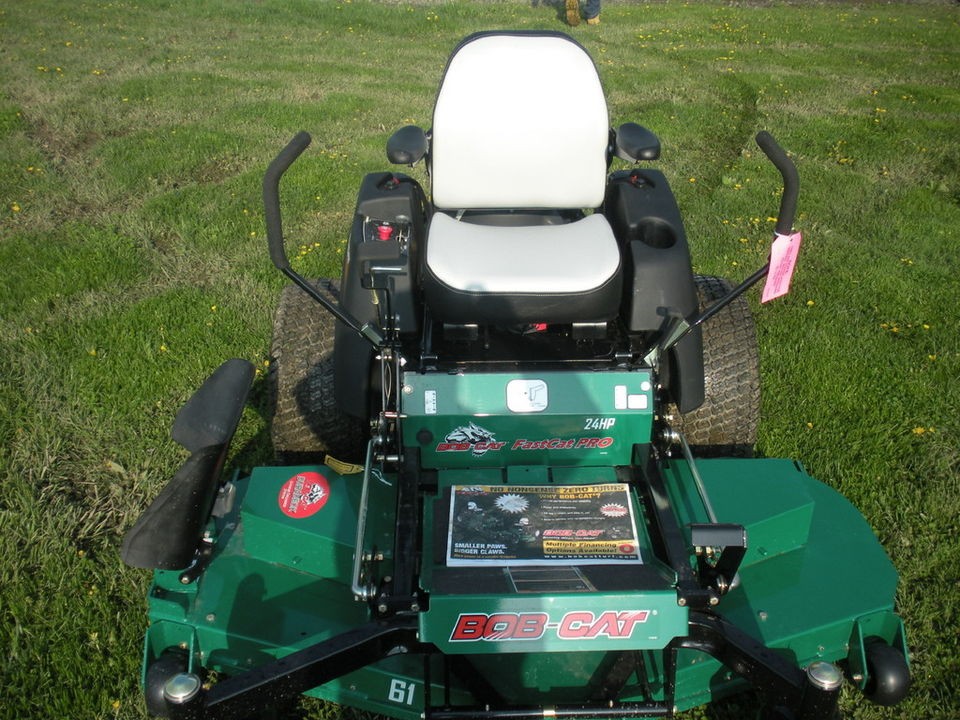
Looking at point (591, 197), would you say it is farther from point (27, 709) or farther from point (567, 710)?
point (27, 709)

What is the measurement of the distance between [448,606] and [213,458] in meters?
0.76

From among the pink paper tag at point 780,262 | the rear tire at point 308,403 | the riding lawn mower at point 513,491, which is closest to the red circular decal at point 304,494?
the riding lawn mower at point 513,491

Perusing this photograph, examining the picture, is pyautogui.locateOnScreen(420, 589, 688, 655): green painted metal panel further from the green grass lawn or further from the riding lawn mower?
the green grass lawn

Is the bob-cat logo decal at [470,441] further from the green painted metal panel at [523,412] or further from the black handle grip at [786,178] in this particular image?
the black handle grip at [786,178]

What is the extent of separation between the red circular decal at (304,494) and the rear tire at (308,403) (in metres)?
0.49

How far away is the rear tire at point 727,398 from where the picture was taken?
3.26 metres

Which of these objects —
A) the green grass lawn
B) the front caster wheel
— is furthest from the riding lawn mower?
the green grass lawn

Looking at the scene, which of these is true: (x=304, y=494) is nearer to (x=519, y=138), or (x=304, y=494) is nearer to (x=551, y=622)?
(x=551, y=622)

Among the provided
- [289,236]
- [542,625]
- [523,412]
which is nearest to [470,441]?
[523,412]

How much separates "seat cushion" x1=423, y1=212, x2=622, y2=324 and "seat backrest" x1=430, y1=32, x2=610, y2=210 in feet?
1.92

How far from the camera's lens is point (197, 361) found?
4125 millimetres

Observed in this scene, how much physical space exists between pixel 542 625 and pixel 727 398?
1.45 metres

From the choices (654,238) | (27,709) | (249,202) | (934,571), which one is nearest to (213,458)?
(27,709)

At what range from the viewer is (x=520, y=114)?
3.29 metres
